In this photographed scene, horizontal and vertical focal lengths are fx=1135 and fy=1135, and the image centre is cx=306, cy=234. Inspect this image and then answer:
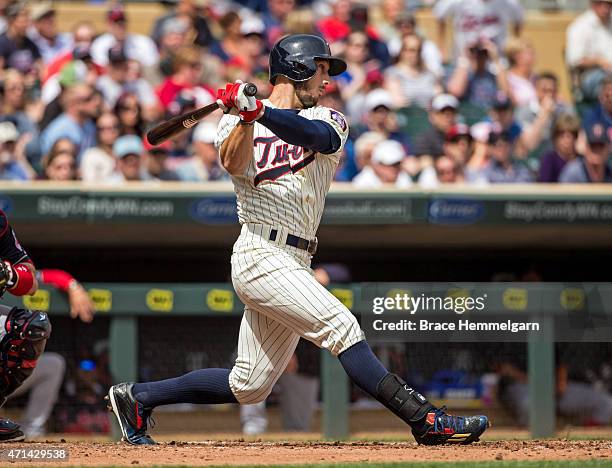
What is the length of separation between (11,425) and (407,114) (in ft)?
15.3

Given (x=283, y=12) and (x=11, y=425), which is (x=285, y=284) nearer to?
(x=11, y=425)

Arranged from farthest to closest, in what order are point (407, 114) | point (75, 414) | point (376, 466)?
point (407, 114) < point (75, 414) < point (376, 466)

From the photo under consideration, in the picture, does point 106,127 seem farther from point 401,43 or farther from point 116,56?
point 401,43

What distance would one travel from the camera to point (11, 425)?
4.88 meters

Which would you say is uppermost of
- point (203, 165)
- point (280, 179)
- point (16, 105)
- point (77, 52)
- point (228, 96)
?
point (77, 52)

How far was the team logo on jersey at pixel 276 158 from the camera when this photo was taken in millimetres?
4137

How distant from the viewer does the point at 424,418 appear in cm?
411

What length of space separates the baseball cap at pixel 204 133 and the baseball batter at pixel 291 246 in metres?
3.41

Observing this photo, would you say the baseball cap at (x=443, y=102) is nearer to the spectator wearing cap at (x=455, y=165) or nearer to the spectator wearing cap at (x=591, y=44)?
the spectator wearing cap at (x=455, y=165)

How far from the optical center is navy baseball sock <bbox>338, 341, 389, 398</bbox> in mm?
4070

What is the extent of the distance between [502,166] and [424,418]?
4.19m

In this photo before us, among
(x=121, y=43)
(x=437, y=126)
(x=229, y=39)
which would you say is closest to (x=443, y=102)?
(x=437, y=126)

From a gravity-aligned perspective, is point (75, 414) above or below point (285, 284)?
below

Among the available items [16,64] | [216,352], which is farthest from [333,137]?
[16,64]
